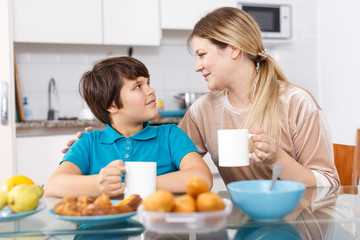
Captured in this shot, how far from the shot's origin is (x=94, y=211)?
0.80 metres

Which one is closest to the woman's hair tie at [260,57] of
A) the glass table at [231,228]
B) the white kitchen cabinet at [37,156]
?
the glass table at [231,228]

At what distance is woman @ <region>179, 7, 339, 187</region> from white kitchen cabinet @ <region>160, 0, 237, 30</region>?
62.1 inches

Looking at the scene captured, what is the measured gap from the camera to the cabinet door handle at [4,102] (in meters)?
2.56

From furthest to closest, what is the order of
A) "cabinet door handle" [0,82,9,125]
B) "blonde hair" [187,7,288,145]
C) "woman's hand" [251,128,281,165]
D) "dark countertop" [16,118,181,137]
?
"dark countertop" [16,118,181,137] < "cabinet door handle" [0,82,9,125] < "blonde hair" [187,7,288,145] < "woman's hand" [251,128,281,165]

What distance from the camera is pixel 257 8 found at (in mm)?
3336

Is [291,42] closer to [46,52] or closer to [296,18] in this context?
[296,18]

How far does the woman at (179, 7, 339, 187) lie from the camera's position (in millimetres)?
1446

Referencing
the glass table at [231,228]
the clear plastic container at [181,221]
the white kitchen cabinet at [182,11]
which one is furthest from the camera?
the white kitchen cabinet at [182,11]

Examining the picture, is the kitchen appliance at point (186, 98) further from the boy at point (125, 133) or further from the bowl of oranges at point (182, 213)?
the bowl of oranges at point (182, 213)

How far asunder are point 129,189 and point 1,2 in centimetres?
212

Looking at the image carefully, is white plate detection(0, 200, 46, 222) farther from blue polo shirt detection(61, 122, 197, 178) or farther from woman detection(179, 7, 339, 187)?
A: woman detection(179, 7, 339, 187)

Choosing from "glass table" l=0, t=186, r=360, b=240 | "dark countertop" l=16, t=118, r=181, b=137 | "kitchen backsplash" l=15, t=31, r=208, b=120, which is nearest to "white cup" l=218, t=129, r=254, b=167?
"glass table" l=0, t=186, r=360, b=240

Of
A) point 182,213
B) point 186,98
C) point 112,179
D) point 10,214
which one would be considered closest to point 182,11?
point 186,98

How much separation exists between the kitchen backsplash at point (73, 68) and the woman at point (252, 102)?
1.85m
